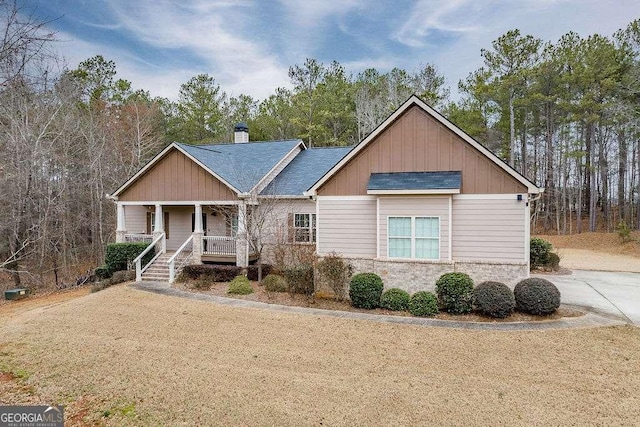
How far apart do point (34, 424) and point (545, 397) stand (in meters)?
8.33

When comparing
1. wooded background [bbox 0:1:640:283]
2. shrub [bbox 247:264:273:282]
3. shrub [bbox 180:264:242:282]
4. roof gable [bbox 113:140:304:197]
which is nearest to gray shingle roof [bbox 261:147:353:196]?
roof gable [bbox 113:140:304:197]

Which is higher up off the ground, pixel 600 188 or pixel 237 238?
pixel 600 188

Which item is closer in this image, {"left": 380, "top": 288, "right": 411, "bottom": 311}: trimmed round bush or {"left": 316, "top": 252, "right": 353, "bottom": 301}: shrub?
{"left": 380, "top": 288, "right": 411, "bottom": 311}: trimmed round bush

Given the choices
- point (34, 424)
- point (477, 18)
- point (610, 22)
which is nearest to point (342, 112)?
point (477, 18)

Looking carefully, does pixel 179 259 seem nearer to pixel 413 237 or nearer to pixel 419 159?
pixel 413 237

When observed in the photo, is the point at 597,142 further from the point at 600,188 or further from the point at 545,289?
the point at 545,289

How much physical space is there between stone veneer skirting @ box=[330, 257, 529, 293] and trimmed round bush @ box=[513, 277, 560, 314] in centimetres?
65

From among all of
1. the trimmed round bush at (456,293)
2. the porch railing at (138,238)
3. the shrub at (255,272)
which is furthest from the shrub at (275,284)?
the porch railing at (138,238)

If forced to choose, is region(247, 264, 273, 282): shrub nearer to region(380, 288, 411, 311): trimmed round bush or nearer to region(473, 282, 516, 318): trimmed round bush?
region(380, 288, 411, 311): trimmed round bush

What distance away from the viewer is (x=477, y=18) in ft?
60.9

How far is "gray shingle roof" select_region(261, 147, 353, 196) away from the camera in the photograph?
18469 millimetres

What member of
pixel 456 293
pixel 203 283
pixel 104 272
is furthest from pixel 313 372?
pixel 104 272

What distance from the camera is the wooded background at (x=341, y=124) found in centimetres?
2268

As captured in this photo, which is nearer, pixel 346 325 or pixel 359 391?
pixel 359 391
